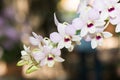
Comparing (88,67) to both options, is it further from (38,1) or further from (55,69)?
(38,1)

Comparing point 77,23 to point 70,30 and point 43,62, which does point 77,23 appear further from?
point 43,62

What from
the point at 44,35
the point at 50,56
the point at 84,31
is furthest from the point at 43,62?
the point at 44,35

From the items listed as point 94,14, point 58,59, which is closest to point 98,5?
point 94,14

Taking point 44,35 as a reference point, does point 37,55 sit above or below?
below

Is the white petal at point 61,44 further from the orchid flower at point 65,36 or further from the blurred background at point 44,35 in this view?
the blurred background at point 44,35

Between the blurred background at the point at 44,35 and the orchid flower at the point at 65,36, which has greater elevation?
the blurred background at the point at 44,35

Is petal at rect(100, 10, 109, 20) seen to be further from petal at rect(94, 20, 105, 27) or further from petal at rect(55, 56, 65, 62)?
petal at rect(55, 56, 65, 62)

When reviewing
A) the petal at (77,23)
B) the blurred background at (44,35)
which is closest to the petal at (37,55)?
the petal at (77,23)

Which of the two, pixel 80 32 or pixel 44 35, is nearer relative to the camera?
pixel 80 32
